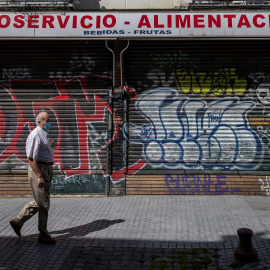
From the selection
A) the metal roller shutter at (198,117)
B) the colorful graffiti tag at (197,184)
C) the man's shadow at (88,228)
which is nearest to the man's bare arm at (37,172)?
the man's shadow at (88,228)

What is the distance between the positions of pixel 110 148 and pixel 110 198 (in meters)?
1.15

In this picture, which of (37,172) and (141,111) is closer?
(37,172)

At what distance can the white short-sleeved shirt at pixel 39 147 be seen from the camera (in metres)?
5.86

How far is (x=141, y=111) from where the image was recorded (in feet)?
30.6

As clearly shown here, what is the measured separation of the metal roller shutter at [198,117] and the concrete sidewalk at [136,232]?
512mm

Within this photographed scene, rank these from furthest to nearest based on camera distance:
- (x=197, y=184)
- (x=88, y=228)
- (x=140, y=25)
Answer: (x=197, y=184)
(x=140, y=25)
(x=88, y=228)

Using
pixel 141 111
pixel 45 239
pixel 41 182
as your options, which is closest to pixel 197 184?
pixel 141 111

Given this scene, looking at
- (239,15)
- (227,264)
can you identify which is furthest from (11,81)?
(227,264)

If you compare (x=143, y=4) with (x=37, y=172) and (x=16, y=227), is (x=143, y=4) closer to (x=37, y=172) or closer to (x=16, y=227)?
(x=37, y=172)

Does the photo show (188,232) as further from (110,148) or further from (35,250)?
(110,148)

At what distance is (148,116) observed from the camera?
9320 mm

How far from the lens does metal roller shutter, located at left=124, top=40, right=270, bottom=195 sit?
30.1ft

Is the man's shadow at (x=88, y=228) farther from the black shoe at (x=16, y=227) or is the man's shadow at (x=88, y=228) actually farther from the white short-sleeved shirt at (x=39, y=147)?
the white short-sleeved shirt at (x=39, y=147)

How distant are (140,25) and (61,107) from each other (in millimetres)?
2621
